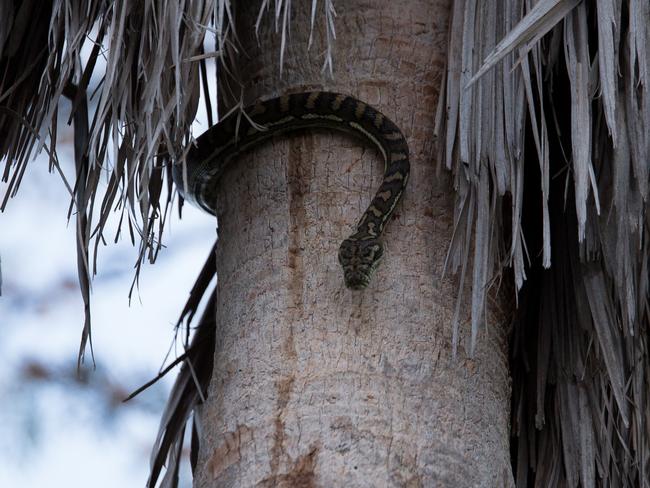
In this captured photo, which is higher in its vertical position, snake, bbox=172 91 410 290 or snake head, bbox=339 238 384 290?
snake, bbox=172 91 410 290

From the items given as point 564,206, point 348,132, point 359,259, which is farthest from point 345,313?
point 564,206

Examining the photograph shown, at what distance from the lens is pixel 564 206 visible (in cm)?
440

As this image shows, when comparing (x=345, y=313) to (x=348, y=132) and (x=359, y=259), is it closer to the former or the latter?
(x=359, y=259)

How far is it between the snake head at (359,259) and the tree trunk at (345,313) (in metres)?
0.05

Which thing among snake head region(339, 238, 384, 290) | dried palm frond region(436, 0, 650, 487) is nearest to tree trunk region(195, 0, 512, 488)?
snake head region(339, 238, 384, 290)

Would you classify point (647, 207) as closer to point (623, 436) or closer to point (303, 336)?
point (623, 436)

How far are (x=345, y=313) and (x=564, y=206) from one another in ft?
3.36

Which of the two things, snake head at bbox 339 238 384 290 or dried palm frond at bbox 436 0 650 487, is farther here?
dried palm frond at bbox 436 0 650 487

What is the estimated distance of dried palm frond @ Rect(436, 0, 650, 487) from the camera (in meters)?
3.96

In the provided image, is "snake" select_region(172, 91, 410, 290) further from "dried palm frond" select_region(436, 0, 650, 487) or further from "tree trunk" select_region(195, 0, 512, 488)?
"dried palm frond" select_region(436, 0, 650, 487)

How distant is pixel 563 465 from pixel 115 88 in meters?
2.26

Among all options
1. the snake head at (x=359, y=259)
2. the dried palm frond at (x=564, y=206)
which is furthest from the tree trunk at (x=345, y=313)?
the dried palm frond at (x=564, y=206)

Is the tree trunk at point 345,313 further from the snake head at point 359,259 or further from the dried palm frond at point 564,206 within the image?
the dried palm frond at point 564,206

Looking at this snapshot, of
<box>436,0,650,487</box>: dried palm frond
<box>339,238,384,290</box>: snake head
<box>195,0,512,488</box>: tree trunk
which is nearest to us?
<box>195,0,512,488</box>: tree trunk
